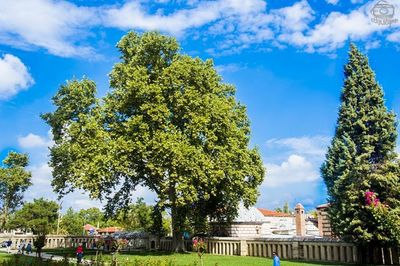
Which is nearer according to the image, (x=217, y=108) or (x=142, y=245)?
(x=217, y=108)

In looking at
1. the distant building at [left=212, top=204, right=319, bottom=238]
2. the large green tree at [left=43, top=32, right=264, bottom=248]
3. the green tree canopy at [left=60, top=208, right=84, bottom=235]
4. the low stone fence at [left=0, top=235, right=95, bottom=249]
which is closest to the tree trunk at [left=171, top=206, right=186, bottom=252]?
the large green tree at [left=43, top=32, right=264, bottom=248]

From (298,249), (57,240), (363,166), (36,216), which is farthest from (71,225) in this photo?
(363,166)

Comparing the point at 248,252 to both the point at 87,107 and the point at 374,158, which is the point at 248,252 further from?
the point at 87,107

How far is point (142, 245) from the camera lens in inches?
2026

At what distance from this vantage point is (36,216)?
7550 centimetres

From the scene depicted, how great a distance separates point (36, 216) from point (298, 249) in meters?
57.1

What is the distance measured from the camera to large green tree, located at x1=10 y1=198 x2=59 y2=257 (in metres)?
72.8

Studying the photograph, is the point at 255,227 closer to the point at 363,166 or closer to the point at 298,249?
the point at 298,249

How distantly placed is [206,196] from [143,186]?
310 inches

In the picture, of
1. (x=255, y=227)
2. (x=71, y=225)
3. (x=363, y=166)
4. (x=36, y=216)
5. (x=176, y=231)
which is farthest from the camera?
(x=71, y=225)

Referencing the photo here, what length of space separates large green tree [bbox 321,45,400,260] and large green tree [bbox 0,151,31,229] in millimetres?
53519

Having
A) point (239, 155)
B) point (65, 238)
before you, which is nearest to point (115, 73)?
point (239, 155)

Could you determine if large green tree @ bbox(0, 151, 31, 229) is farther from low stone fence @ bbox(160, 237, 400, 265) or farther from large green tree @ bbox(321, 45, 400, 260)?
large green tree @ bbox(321, 45, 400, 260)

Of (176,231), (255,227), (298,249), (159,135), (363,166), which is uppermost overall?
(159,135)
